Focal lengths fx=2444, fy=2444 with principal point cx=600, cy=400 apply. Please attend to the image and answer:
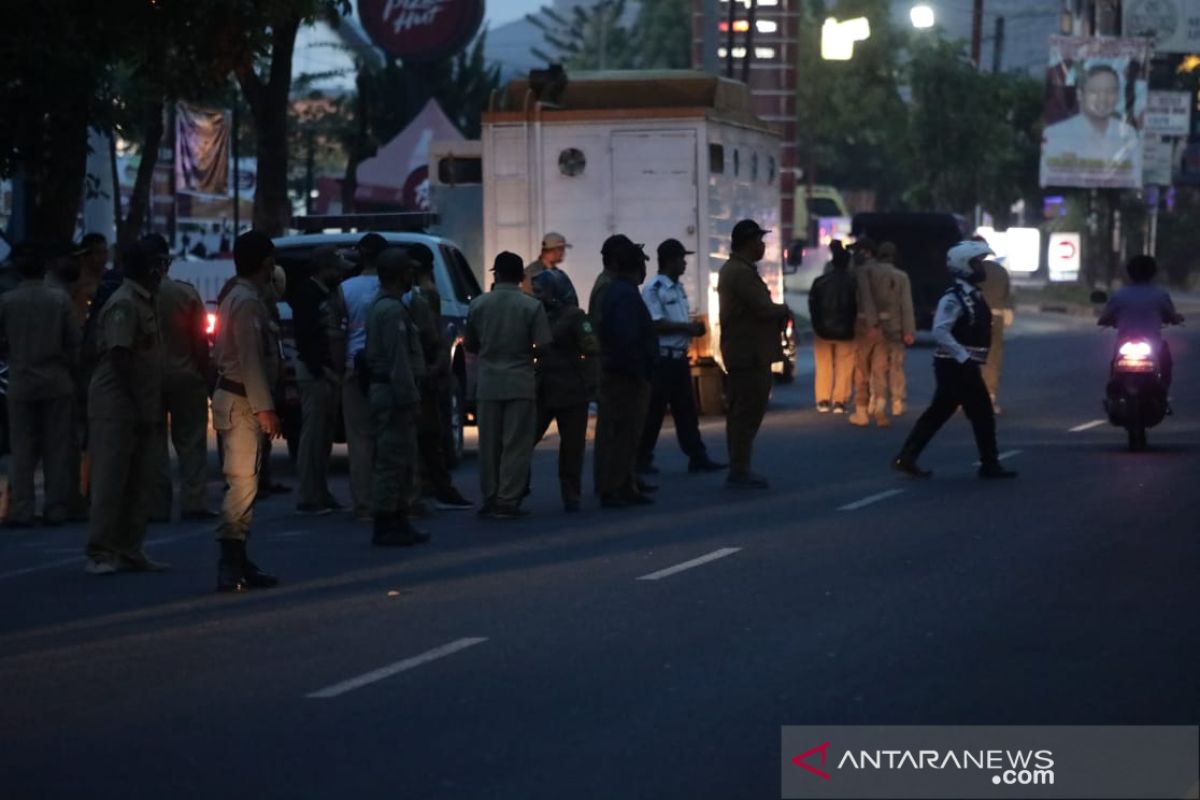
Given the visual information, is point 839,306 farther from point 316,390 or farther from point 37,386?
point 37,386

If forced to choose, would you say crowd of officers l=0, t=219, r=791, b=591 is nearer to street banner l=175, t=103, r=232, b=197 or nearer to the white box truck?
the white box truck

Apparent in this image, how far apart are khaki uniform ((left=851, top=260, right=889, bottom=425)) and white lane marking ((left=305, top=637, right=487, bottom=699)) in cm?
1373

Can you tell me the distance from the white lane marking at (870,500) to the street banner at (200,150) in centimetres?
2378

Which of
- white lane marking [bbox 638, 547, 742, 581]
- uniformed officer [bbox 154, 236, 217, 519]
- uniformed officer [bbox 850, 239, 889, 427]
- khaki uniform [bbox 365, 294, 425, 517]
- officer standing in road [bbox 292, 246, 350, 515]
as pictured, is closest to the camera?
white lane marking [bbox 638, 547, 742, 581]

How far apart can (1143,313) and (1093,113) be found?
5032 cm

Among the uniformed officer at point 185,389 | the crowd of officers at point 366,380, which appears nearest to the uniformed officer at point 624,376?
the crowd of officers at point 366,380

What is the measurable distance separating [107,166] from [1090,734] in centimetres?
2361

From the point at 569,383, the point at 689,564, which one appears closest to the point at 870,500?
the point at 569,383

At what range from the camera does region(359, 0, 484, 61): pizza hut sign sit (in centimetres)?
3061

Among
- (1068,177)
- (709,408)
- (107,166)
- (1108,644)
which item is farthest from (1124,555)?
(1068,177)

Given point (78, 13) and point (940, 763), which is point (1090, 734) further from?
point (78, 13)

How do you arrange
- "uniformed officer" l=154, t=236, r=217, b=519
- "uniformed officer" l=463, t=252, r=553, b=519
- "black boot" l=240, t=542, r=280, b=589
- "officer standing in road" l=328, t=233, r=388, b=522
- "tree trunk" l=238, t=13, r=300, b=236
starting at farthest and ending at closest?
1. "tree trunk" l=238, t=13, r=300, b=236
2. "uniformed officer" l=463, t=252, r=553, b=519
3. "officer standing in road" l=328, t=233, r=388, b=522
4. "uniformed officer" l=154, t=236, r=217, b=519
5. "black boot" l=240, t=542, r=280, b=589

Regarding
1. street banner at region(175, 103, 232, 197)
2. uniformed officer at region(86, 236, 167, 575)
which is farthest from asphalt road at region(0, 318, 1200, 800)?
street banner at region(175, 103, 232, 197)

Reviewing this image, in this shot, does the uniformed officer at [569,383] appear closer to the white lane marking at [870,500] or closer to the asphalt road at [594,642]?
the asphalt road at [594,642]
